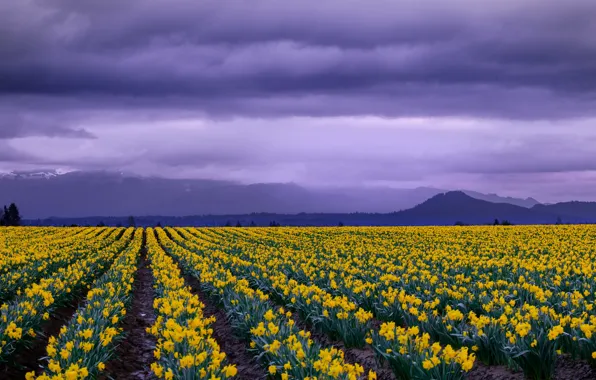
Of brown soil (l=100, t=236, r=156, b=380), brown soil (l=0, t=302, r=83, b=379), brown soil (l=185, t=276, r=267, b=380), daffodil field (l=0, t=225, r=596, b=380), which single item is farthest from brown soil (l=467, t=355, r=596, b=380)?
brown soil (l=0, t=302, r=83, b=379)

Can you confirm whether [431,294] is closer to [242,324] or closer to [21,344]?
[242,324]

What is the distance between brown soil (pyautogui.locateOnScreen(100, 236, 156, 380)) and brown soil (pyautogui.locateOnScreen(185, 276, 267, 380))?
168 cm

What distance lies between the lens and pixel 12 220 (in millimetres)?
109312

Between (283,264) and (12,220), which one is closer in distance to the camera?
(283,264)

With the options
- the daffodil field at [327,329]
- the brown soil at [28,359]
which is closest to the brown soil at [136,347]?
the daffodil field at [327,329]

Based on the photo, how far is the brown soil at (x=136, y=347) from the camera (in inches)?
417

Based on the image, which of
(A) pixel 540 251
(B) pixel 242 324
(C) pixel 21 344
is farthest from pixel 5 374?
(A) pixel 540 251

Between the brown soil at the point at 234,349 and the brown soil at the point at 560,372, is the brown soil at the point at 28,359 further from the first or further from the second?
the brown soil at the point at 560,372

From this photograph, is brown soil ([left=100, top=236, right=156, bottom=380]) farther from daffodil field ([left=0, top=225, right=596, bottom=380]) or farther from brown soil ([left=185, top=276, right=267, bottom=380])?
brown soil ([left=185, top=276, right=267, bottom=380])

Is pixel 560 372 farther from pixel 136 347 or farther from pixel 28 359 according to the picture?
pixel 28 359

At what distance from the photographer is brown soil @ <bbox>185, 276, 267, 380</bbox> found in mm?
10203

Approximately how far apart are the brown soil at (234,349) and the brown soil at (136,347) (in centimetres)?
168

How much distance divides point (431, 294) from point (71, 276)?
42.0ft

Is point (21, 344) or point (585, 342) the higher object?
point (585, 342)
